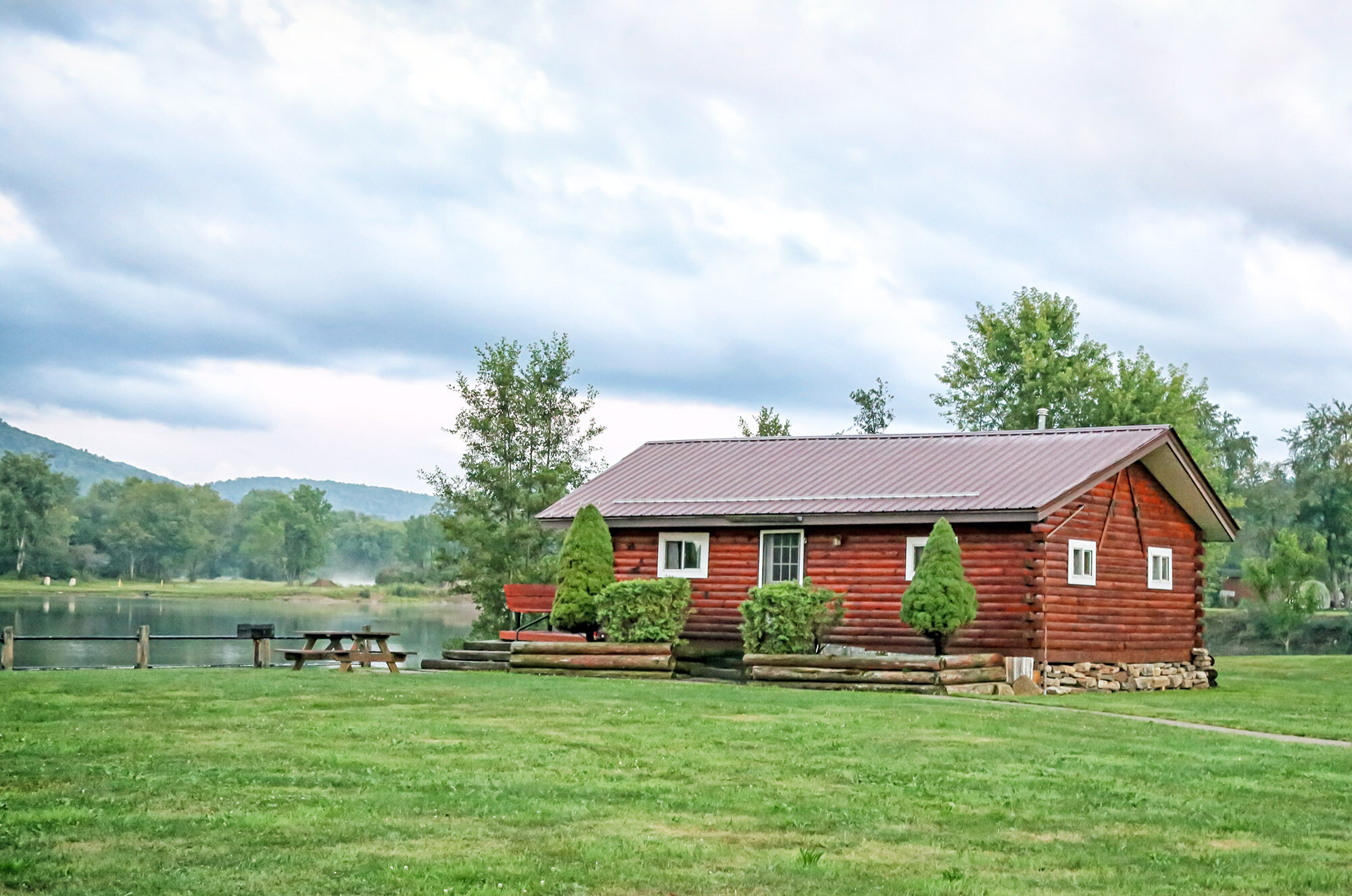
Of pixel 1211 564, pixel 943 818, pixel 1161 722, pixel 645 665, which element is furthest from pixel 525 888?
pixel 1211 564

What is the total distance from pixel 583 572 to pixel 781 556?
4.06 m

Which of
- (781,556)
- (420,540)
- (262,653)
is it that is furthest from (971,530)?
(420,540)

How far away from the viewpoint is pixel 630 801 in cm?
1061

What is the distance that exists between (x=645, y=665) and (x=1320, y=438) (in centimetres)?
7370

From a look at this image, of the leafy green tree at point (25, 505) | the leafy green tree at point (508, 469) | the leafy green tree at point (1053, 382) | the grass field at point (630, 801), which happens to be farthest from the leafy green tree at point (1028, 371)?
the leafy green tree at point (25, 505)

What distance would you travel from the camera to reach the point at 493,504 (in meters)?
46.5

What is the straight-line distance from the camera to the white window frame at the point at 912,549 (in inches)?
1062

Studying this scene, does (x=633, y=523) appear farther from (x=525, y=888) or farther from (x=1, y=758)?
(x=525, y=888)

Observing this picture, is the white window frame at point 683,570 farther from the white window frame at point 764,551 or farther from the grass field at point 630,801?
the grass field at point 630,801

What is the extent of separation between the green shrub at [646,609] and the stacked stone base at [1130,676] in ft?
23.1

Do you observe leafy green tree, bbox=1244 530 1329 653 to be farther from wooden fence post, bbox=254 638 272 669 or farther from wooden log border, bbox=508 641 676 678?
wooden fence post, bbox=254 638 272 669

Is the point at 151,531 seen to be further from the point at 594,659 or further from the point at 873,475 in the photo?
the point at 594,659

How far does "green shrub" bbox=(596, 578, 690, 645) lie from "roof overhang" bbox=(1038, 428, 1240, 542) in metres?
7.61

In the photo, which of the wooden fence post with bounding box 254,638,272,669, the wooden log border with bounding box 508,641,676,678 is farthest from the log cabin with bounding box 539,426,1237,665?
the wooden fence post with bounding box 254,638,272,669
